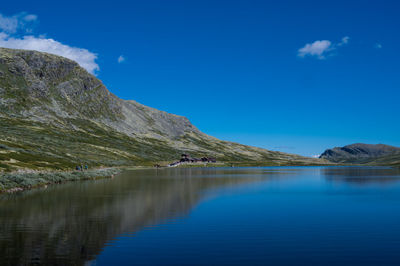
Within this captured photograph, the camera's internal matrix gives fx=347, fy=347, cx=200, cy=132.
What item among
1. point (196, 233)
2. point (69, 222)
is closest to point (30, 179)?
point (69, 222)

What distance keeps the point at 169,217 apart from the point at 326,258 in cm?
1801

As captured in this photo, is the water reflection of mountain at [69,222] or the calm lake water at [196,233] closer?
the calm lake water at [196,233]

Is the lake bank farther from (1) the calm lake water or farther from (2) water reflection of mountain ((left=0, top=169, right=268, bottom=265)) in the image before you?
(1) the calm lake water

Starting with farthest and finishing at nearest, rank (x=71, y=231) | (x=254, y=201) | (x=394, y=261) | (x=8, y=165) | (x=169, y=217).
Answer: (x=8, y=165), (x=254, y=201), (x=169, y=217), (x=71, y=231), (x=394, y=261)

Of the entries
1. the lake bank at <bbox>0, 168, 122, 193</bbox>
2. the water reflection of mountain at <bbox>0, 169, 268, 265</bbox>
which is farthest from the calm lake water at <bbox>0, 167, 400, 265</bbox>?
the lake bank at <bbox>0, 168, 122, 193</bbox>

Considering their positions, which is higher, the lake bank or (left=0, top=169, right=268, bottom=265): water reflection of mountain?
the lake bank

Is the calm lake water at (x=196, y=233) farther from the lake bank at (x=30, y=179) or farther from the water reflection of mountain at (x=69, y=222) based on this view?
the lake bank at (x=30, y=179)

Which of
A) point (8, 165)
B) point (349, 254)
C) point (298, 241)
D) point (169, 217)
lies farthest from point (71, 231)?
point (8, 165)

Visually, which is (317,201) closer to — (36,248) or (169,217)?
(169,217)

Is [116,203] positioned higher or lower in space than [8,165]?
lower

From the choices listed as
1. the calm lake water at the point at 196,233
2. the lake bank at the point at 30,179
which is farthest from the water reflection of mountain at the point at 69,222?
the lake bank at the point at 30,179

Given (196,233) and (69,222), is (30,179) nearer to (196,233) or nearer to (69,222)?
(69,222)

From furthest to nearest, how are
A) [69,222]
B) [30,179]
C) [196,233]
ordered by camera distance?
[30,179], [69,222], [196,233]

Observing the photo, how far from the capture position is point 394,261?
20.7 meters
